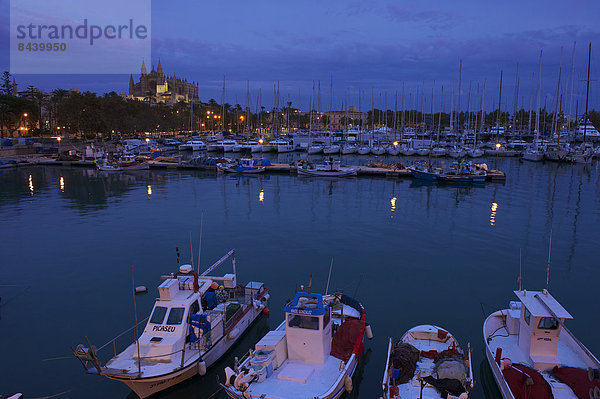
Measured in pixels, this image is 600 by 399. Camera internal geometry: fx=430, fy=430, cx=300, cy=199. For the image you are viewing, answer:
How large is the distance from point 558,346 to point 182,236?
73.4ft

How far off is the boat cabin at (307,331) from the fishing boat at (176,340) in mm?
2780

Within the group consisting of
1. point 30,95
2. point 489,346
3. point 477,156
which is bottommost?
point 489,346

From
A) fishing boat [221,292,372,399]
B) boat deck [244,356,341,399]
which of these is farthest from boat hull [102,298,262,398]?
boat deck [244,356,341,399]

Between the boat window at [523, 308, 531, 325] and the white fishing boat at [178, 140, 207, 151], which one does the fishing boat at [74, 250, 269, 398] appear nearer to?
the boat window at [523, 308, 531, 325]

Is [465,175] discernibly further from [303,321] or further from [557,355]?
[303,321]

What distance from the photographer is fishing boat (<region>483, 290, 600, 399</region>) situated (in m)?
10.8

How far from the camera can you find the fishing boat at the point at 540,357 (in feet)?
35.4

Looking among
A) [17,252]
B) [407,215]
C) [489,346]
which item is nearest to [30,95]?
[17,252]

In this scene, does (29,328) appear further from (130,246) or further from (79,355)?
(130,246)

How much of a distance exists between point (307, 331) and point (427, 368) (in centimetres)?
354

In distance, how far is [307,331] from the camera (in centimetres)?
1182

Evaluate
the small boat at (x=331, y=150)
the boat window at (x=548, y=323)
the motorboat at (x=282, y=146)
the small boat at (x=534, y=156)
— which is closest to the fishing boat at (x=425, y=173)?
the small boat at (x=534, y=156)

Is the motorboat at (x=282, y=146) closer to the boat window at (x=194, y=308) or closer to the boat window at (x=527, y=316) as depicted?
the boat window at (x=194, y=308)

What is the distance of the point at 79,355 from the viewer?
1127cm
